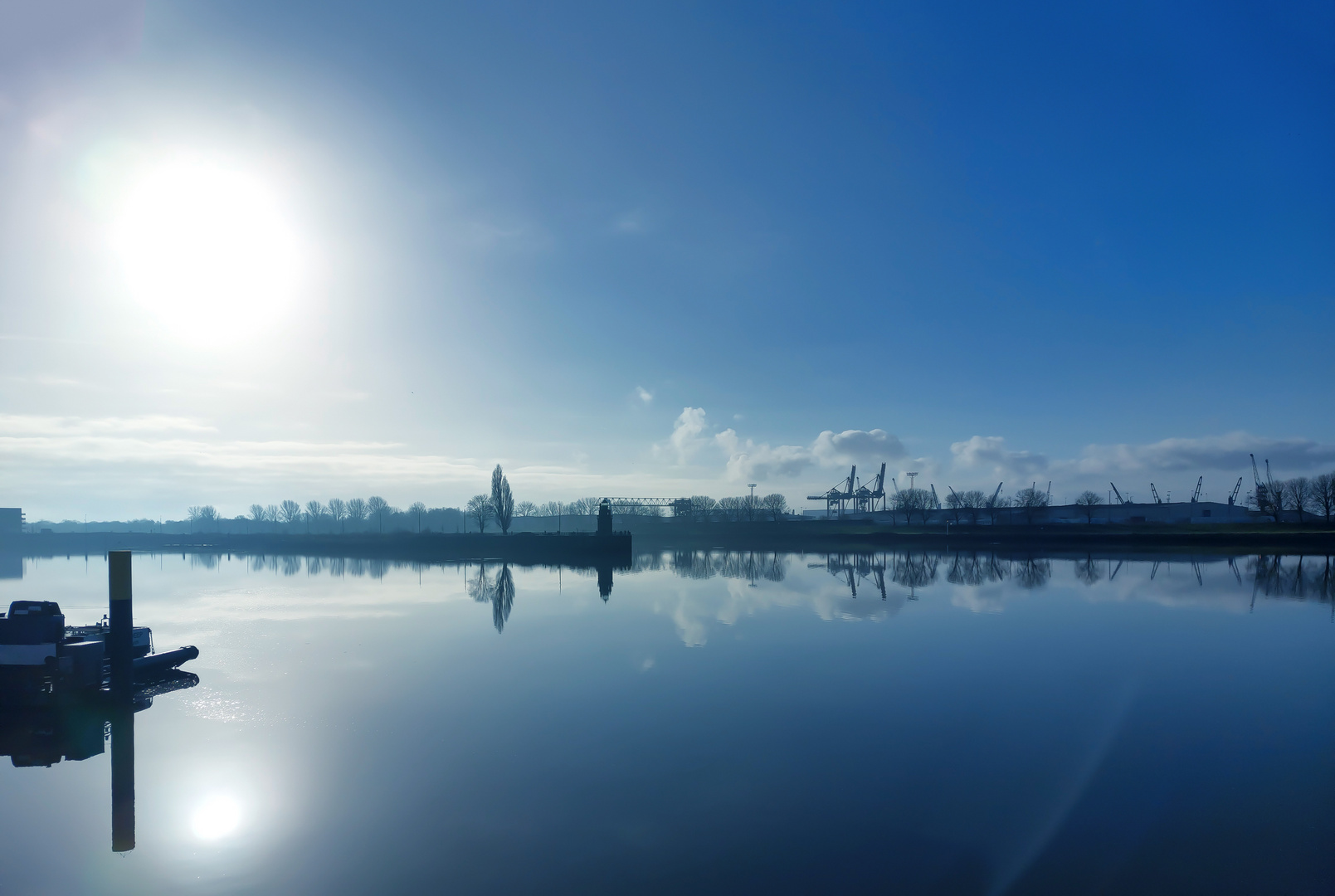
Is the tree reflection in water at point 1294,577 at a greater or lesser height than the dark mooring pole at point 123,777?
lesser

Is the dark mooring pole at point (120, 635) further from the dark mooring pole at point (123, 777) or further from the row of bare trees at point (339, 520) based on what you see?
the row of bare trees at point (339, 520)

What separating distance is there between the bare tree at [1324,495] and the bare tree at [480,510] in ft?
303

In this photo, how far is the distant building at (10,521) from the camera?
106000 mm

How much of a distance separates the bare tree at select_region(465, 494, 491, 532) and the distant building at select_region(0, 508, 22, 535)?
6933 cm

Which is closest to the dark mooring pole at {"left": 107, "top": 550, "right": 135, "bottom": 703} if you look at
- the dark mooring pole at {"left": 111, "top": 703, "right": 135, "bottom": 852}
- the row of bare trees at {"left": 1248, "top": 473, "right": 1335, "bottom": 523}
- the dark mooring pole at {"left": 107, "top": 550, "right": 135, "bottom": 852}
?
the dark mooring pole at {"left": 107, "top": 550, "right": 135, "bottom": 852}

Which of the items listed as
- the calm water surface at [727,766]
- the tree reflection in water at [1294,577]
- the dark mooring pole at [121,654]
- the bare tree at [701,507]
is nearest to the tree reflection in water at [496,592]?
the calm water surface at [727,766]

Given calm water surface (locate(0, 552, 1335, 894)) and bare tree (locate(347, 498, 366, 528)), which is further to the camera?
bare tree (locate(347, 498, 366, 528))

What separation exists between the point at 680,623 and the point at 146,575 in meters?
48.9

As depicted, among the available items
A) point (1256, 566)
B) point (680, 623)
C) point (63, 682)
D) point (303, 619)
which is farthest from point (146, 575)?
point (1256, 566)

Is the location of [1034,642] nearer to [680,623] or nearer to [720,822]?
[680,623]

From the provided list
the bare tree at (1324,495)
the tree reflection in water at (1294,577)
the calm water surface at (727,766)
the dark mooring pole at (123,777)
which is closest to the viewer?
the calm water surface at (727,766)

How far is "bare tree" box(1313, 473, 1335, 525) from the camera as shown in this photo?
72875mm

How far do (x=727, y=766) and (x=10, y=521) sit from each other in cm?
14267

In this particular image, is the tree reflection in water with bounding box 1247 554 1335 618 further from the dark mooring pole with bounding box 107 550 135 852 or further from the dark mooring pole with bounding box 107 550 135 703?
the dark mooring pole with bounding box 107 550 135 703
